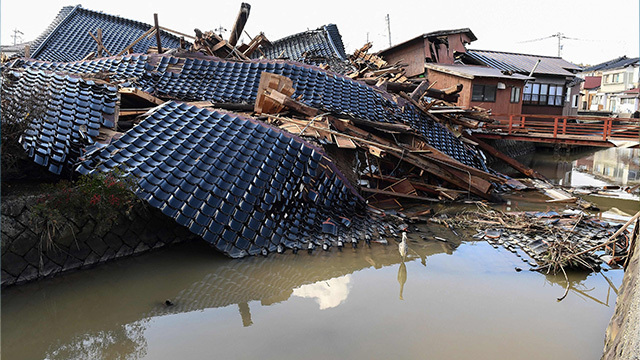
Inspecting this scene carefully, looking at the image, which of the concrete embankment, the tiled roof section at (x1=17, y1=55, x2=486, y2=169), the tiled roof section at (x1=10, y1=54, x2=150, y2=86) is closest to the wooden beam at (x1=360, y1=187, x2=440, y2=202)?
the tiled roof section at (x1=17, y1=55, x2=486, y2=169)

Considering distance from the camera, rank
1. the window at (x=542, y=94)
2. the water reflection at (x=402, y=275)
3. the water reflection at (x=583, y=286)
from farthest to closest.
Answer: the window at (x=542, y=94), the water reflection at (x=402, y=275), the water reflection at (x=583, y=286)

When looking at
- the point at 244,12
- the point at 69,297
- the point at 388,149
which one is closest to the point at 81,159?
the point at 69,297

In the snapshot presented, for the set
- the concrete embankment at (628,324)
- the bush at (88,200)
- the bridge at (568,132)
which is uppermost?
the bridge at (568,132)

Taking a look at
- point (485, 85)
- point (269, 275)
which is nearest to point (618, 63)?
point (485, 85)

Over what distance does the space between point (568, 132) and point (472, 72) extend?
5413 millimetres

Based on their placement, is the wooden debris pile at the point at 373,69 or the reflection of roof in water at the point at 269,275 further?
the wooden debris pile at the point at 373,69

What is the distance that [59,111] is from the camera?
684 cm

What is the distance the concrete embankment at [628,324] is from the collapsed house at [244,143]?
384 cm

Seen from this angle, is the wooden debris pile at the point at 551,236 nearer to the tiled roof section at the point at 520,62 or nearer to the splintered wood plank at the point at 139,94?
the splintered wood plank at the point at 139,94

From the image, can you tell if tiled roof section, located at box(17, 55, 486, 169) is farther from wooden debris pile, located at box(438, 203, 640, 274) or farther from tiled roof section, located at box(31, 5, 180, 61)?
tiled roof section, located at box(31, 5, 180, 61)

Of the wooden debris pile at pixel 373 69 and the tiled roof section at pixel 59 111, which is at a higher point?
the wooden debris pile at pixel 373 69

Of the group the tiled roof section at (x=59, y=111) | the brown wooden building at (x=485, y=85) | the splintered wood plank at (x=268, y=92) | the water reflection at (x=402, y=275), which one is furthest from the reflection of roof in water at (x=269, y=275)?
the brown wooden building at (x=485, y=85)

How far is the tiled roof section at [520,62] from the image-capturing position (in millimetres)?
22875

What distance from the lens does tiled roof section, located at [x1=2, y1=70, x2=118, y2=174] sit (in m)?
6.07
